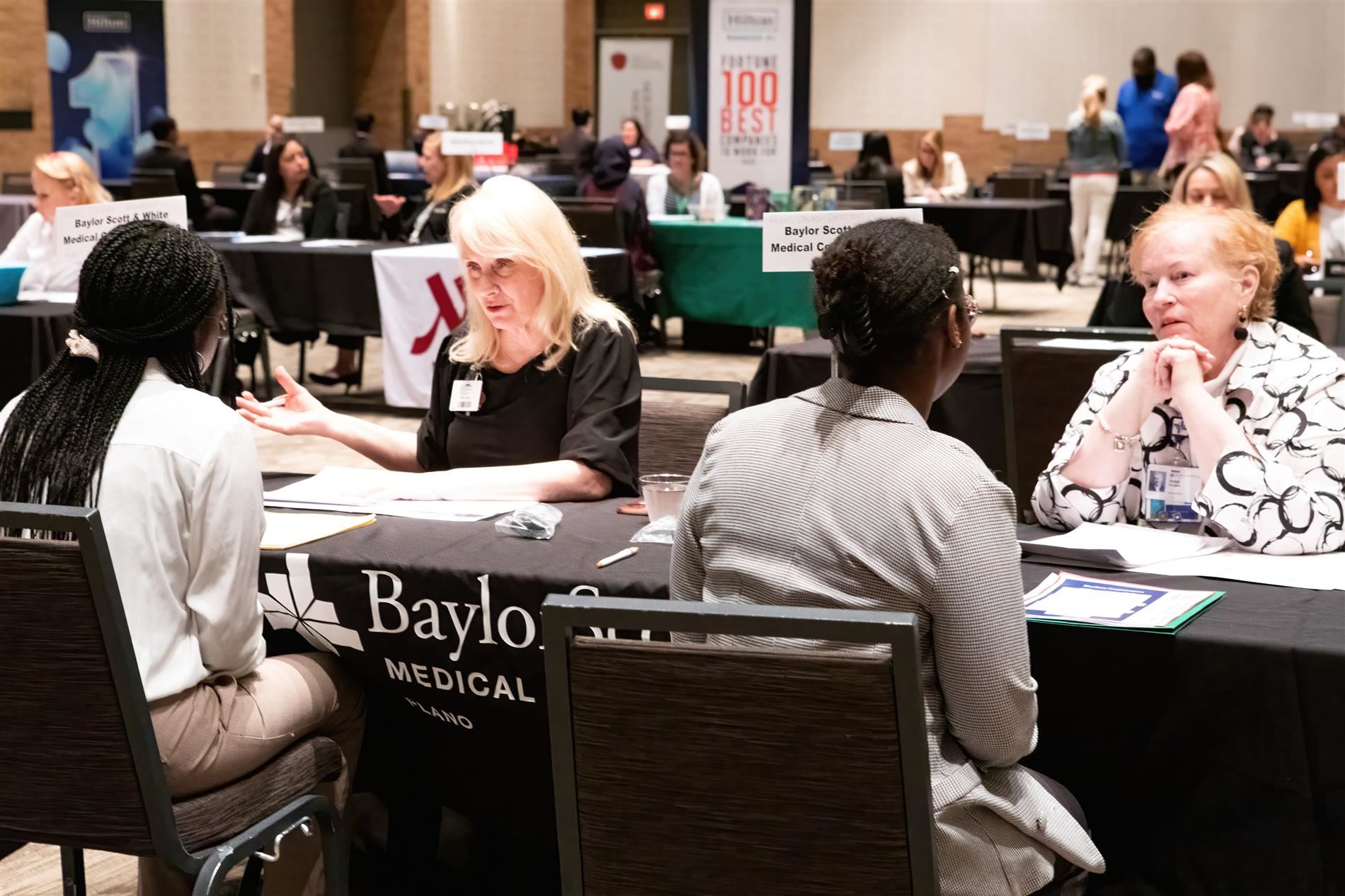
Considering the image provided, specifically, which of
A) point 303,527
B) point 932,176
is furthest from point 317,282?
point 932,176

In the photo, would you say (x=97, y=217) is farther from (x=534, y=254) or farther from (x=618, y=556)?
(x=618, y=556)

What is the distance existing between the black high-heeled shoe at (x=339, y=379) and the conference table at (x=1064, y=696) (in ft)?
17.5

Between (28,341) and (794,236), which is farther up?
(794,236)

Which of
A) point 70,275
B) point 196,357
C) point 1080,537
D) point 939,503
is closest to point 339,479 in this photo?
point 196,357

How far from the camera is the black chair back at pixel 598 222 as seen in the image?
7.91 metres

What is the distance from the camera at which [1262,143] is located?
1628cm

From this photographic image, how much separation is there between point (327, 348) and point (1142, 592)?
7873 millimetres

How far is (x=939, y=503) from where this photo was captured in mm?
1493

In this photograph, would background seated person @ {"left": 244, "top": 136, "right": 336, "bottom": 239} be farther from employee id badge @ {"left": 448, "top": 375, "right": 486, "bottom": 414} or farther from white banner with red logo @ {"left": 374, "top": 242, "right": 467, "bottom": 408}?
employee id badge @ {"left": 448, "top": 375, "right": 486, "bottom": 414}

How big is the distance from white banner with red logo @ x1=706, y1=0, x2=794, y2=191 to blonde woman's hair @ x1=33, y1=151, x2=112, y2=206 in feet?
13.0

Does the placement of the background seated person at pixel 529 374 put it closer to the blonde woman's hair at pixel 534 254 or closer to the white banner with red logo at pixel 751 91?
Answer: the blonde woman's hair at pixel 534 254

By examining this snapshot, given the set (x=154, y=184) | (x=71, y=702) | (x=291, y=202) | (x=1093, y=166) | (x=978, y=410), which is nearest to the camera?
(x=71, y=702)

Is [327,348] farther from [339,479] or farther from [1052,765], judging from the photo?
[1052,765]

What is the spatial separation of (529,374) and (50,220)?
4.39 m
